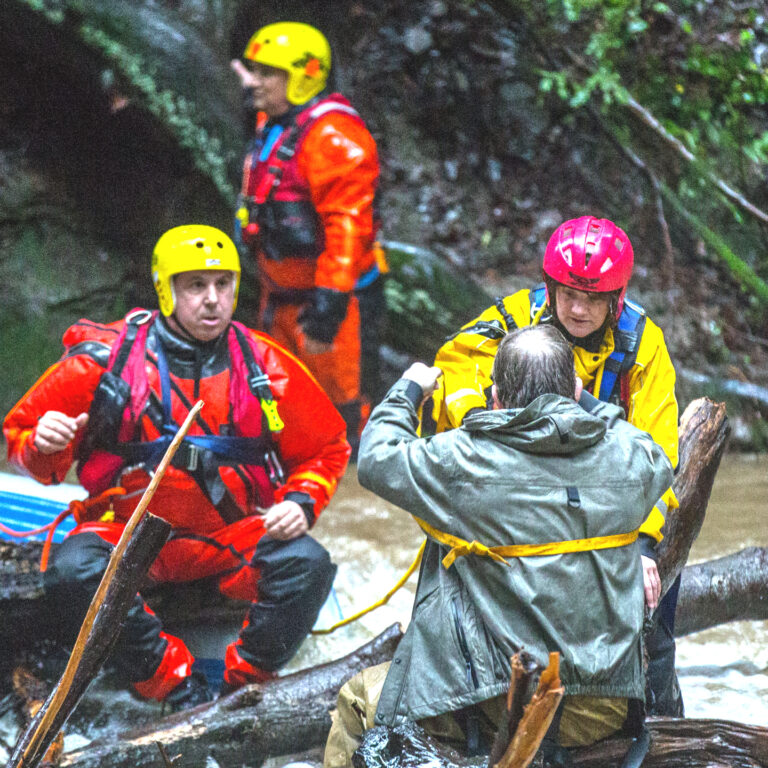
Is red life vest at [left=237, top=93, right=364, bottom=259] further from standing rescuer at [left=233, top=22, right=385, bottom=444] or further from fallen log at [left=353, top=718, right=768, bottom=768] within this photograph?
fallen log at [left=353, top=718, right=768, bottom=768]

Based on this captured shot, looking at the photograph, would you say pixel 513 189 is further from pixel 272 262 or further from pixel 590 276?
pixel 590 276

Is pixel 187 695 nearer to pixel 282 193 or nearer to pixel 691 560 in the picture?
pixel 691 560

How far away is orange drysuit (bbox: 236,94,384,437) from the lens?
5742 millimetres

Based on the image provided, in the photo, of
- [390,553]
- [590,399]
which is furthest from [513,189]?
[590,399]

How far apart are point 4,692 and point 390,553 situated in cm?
219

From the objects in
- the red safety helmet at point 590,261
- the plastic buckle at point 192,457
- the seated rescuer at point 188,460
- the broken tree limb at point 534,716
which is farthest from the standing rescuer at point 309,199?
the broken tree limb at point 534,716

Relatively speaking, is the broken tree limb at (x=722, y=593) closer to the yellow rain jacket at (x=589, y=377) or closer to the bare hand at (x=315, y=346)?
the yellow rain jacket at (x=589, y=377)

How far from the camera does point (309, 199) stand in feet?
19.2

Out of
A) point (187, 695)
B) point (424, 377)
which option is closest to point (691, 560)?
point (187, 695)

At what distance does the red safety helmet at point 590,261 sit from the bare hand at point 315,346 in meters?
3.29

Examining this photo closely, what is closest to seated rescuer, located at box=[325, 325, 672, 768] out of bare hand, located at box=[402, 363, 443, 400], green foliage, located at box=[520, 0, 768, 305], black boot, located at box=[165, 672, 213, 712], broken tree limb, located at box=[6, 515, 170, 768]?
bare hand, located at box=[402, 363, 443, 400]

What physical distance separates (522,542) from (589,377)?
936mm

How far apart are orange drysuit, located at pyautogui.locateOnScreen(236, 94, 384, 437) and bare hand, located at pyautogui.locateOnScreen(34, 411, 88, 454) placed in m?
2.84

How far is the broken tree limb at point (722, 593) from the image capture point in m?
3.85
